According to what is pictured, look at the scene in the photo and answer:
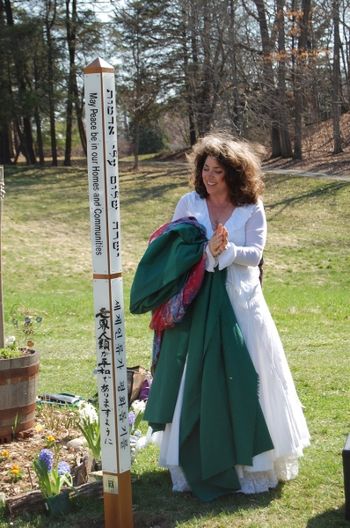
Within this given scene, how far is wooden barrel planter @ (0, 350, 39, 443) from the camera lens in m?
4.94

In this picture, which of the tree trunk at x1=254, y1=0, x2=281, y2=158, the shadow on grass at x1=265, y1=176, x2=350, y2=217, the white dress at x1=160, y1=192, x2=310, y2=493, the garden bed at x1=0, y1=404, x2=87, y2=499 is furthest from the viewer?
the tree trunk at x1=254, y1=0, x2=281, y2=158

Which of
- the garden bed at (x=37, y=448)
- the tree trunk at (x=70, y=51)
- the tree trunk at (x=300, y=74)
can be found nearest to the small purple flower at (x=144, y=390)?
the garden bed at (x=37, y=448)

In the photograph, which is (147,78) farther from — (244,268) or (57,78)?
(244,268)

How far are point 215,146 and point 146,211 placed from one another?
780 inches

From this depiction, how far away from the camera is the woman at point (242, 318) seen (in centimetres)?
397

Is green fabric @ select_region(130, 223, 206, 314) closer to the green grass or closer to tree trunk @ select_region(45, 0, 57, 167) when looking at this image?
the green grass

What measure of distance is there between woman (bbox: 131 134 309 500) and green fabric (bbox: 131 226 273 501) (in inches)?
0.5

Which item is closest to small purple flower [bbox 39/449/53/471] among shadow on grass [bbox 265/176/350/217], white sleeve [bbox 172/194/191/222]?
white sleeve [bbox 172/194/191/222]

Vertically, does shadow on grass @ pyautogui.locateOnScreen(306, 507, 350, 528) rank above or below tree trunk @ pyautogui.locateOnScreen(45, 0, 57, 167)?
below

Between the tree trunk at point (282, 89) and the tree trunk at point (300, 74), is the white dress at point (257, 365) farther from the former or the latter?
the tree trunk at point (300, 74)

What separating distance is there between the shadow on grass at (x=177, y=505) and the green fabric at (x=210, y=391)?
7 cm

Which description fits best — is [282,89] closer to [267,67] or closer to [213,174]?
[267,67]

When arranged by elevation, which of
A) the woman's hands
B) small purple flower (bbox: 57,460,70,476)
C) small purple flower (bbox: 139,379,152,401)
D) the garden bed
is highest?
the woman's hands

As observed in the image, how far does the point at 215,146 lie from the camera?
4082 mm
